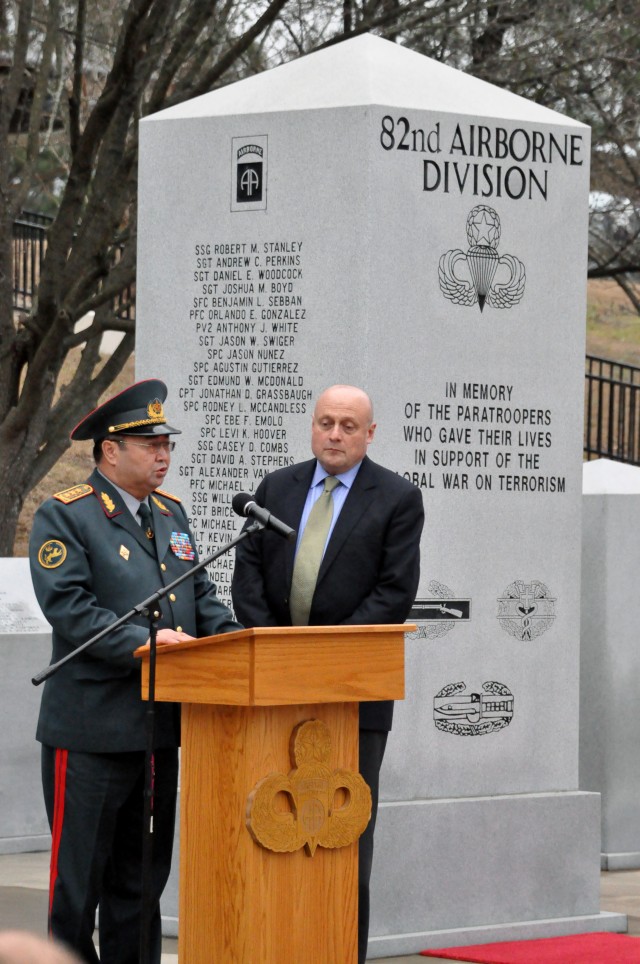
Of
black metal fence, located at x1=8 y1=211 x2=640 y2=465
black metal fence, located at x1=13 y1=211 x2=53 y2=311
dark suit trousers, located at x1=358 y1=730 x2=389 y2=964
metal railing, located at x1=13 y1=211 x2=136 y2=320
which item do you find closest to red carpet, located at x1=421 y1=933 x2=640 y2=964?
dark suit trousers, located at x1=358 y1=730 x2=389 y2=964

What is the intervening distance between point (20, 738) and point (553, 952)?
126 inches

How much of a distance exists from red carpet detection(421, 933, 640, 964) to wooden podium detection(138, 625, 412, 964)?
1703 mm

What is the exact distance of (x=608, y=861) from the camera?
8.54 metres

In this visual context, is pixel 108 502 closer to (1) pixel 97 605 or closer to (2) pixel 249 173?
(1) pixel 97 605

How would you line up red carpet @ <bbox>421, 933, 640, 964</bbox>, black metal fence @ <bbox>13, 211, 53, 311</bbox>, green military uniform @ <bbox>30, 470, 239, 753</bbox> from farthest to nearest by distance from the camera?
1. black metal fence @ <bbox>13, 211, 53, 311</bbox>
2. red carpet @ <bbox>421, 933, 640, 964</bbox>
3. green military uniform @ <bbox>30, 470, 239, 753</bbox>

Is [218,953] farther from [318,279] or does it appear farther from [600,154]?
[600,154]

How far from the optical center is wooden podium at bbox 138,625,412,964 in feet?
15.1

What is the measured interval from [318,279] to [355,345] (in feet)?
1.03

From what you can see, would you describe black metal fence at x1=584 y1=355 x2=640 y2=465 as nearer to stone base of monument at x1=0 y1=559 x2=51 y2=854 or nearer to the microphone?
stone base of monument at x1=0 y1=559 x2=51 y2=854

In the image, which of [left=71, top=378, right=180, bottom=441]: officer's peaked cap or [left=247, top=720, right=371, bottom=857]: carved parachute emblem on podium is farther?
[left=71, top=378, right=180, bottom=441]: officer's peaked cap

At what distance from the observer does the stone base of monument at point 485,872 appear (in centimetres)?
657

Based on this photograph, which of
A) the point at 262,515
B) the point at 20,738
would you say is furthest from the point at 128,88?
the point at 262,515

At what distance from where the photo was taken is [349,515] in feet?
18.3

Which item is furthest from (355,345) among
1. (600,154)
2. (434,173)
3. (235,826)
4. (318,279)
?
(600,154)
